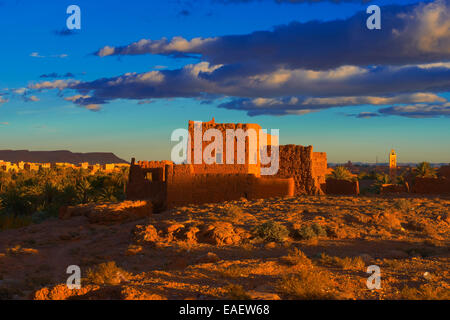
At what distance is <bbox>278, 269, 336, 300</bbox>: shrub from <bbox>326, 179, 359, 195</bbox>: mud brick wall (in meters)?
18.6

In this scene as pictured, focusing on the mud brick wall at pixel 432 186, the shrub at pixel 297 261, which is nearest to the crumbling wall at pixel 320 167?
the mud brick wall at pixel 432 186

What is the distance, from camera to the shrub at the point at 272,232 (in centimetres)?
1177

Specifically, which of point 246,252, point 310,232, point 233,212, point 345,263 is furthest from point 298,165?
point 345,263

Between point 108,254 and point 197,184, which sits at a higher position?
point 197,184

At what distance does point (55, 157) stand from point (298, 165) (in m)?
162

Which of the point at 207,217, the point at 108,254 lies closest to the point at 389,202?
the point at 207,217

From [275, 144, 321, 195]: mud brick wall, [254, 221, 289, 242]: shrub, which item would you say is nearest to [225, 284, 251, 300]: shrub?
[254, 221, 289, 242]: shrub

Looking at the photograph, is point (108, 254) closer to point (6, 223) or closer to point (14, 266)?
point (14, 266)

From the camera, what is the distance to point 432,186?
22.1m

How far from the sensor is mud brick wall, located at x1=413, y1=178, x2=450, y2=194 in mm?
21672

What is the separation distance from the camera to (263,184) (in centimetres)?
1898

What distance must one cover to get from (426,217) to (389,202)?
2613 millimetres
